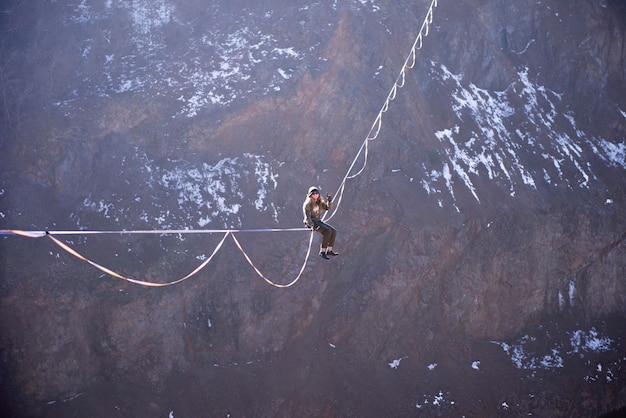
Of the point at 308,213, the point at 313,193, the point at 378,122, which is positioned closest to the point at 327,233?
the point at 308,213

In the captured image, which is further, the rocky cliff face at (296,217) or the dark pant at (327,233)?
the rocky cliff face at (296,217)

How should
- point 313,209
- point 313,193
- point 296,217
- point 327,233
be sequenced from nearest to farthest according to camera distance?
point 313,193
point 313,209
point 327,233
point 296,217

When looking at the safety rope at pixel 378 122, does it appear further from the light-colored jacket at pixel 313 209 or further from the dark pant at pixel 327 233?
the light-colored jacket at pixel 313 209

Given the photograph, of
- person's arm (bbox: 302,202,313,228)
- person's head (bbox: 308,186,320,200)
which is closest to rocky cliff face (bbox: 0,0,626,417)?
person's arm (bbox: 302,202,313,228)

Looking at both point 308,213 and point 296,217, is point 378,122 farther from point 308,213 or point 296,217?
point 308,213

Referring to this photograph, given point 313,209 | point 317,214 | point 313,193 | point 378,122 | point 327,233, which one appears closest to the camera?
point 313,193

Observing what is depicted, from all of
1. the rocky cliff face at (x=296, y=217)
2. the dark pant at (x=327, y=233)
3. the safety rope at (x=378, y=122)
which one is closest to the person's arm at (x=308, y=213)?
the dark pant at (x=327, y=233)

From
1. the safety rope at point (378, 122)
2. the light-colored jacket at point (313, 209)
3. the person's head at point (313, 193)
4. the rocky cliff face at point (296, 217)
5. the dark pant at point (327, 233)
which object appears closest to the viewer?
the person's head at point (313, 193)

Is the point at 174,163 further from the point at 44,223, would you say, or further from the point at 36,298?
the point at 36,298

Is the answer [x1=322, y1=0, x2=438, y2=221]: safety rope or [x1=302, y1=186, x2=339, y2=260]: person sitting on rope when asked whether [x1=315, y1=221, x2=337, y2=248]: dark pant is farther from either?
[x1=322, y1=0, x2=438, y2=221]: safety rope

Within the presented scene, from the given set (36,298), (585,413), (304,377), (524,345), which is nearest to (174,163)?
(36,298)
